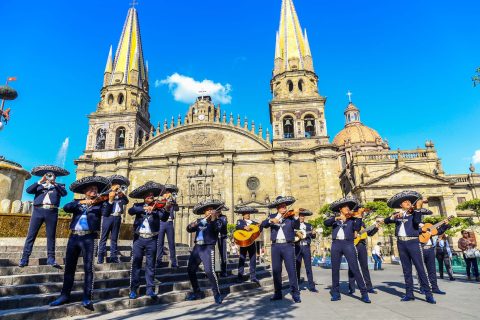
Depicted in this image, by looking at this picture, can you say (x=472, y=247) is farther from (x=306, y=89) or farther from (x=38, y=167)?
(x=306, y=89)

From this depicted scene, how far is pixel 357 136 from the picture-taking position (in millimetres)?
50781

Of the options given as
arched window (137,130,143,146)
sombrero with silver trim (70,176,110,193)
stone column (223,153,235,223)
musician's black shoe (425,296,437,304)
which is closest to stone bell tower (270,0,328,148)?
stone column (223,153,235,223)

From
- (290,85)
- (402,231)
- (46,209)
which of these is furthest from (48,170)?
(290,85)

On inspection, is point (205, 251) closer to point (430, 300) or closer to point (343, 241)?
point (343, 241)

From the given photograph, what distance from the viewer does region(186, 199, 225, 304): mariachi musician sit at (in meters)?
6.17

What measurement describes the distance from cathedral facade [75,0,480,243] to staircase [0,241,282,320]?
882 inches

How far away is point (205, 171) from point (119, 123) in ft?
39.1

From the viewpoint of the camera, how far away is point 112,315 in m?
5.12

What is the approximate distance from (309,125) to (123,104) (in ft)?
70.5

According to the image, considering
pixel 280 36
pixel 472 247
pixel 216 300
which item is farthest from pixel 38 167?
pixel 280 36

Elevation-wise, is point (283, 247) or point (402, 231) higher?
point (402, 231)

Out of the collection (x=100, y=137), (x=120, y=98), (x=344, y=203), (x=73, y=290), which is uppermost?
(x=120, y=98)

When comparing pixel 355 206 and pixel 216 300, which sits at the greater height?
pixel 355 206

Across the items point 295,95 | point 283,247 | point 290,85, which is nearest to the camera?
point 283,247
